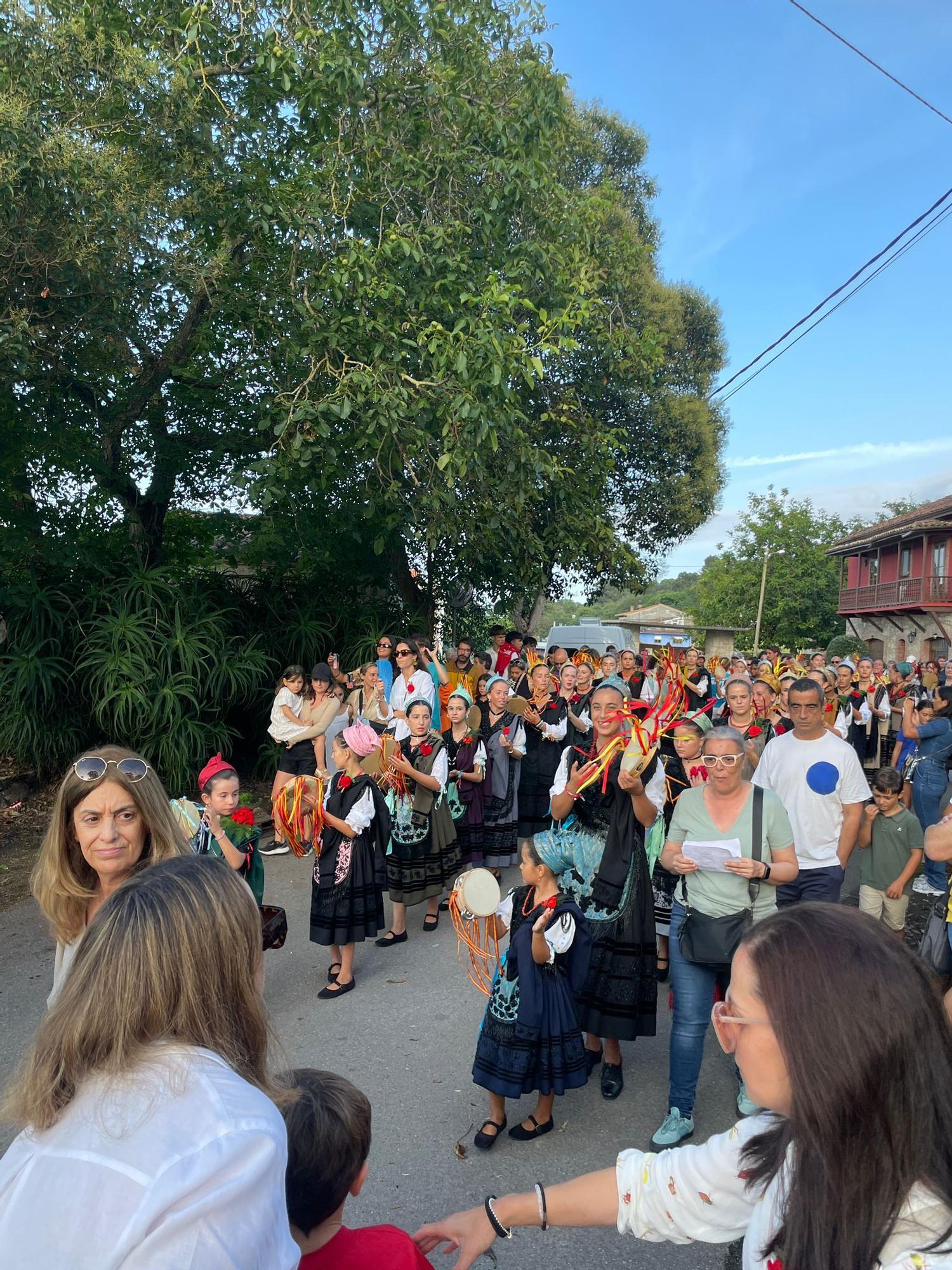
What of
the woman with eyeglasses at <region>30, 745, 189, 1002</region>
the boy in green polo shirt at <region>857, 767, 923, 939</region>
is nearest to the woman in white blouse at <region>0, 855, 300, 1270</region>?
the woman with eyeglasses at <region>30, 745, 189, 1002</region>

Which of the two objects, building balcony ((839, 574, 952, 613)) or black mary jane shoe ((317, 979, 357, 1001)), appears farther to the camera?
building balcony ((839, 574, 952, 613))

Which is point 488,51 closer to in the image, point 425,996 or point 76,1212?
point 425,996

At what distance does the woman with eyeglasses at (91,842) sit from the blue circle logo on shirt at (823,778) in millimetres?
3016

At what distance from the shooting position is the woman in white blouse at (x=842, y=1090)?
1224 millimetres

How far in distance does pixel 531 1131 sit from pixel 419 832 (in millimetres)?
2492

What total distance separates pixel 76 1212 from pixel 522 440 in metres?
7.78

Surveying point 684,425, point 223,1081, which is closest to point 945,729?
point 223,1081

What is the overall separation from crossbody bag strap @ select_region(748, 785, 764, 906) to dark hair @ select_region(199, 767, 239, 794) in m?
2.36

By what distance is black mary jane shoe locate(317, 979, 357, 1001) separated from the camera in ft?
15.9

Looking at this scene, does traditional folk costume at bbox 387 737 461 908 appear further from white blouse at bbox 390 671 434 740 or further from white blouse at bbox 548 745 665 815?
white blouse at bbox 548 745 665 815

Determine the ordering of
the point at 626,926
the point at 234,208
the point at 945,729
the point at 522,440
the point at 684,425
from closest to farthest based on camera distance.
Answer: the point at 626,926, the point at 945,729, the point at 234,208, the point at 522,440, the point at 684,425

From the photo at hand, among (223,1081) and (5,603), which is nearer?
(223,1081)

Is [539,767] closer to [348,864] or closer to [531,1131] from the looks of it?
[348,864]

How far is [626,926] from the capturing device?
3.80m
